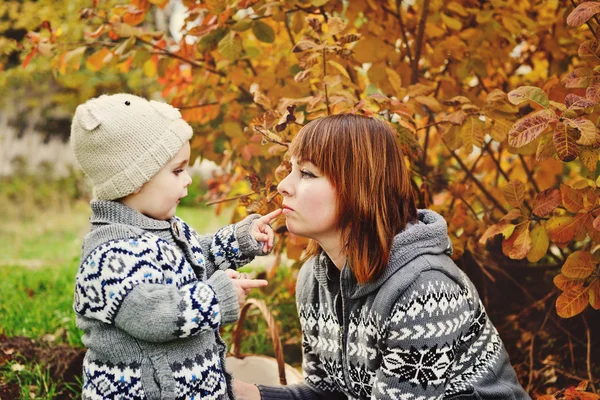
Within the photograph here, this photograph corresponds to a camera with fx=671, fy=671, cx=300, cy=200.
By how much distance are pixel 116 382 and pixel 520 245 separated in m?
1.29

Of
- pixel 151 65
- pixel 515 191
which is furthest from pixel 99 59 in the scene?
pixel 515 191

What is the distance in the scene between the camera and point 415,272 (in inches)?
73.7

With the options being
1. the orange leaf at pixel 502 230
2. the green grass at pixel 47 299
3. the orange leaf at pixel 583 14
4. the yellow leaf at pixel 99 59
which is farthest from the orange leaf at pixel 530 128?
the yellow leaf at pixel 99 59

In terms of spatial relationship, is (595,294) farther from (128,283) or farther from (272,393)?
(128,283)

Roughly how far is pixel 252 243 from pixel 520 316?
5.59 feet

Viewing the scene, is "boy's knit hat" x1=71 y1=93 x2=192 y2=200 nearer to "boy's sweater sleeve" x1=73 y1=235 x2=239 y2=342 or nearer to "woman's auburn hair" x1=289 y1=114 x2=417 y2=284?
"boy's sweater sleeve" x1=73 y1=235 x2=239 y2=342

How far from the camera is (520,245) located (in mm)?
2141

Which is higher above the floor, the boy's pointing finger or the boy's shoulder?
the boy's shoulder

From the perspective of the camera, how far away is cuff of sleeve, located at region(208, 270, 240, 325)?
71.5 inches

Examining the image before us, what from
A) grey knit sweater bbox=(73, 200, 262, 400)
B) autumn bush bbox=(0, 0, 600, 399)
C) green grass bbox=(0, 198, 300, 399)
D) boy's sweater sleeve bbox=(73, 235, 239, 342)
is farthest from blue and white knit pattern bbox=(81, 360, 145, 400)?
green grass bbox=(0, 198, 300, 399)

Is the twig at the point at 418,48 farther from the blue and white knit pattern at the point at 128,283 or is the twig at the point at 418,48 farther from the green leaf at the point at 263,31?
the blue and white knit pattern at the point at 128,283

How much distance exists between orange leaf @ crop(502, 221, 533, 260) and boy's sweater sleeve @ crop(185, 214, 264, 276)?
806mm

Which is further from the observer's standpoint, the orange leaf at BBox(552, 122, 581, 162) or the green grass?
the green grass

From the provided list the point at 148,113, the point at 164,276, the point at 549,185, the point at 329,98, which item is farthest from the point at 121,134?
the point at 549,185
